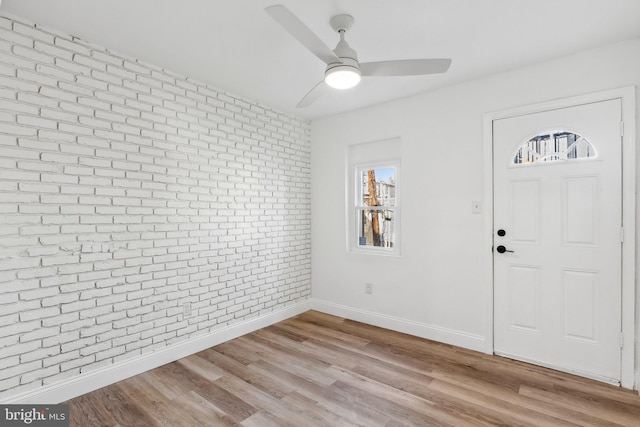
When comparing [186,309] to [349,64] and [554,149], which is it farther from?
[554,149]

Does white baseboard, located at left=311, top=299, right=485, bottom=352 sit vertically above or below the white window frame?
below

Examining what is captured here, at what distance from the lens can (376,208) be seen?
399 cm

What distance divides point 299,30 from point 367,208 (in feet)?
8.65

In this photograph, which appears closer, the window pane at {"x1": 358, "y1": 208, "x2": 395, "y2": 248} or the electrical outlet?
the electrical outlet

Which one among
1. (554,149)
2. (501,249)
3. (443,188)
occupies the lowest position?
(501,249)

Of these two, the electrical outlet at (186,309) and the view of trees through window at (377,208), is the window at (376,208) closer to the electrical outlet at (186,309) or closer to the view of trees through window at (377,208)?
the view of trees through window at (377,208)

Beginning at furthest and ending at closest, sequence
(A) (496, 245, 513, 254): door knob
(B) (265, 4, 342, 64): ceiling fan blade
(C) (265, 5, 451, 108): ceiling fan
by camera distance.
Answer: (A) (496, 245, 513, 254): door knob < (C) (265, 5, 451, 108): ceiling fan < (B) (265, 4, 342, 64): ceiling fan blade

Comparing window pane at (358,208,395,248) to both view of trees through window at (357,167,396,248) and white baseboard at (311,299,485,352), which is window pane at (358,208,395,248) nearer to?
view of trees through window at (357,167,396,248)

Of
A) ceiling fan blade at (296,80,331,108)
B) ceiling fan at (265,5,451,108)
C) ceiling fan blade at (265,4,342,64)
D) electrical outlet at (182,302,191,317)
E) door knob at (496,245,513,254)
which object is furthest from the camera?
electrical outlet at (182,302,191,317)

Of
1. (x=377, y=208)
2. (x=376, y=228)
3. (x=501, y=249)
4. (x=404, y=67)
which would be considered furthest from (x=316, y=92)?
(x=501, y=249)

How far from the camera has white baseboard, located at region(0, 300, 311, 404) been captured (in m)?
2.20

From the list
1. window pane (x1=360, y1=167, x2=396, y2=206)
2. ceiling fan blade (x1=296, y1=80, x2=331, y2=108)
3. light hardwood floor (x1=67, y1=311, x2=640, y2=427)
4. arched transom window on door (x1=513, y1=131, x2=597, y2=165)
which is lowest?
light hardwood floor (x1=67, y1=311, x2=640, y2=427)

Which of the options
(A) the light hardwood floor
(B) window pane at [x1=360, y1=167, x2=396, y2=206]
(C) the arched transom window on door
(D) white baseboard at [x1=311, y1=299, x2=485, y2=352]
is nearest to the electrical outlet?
(A) the light hardwood floor

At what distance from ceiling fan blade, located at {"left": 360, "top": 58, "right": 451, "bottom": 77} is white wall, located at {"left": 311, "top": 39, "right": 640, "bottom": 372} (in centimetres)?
121
